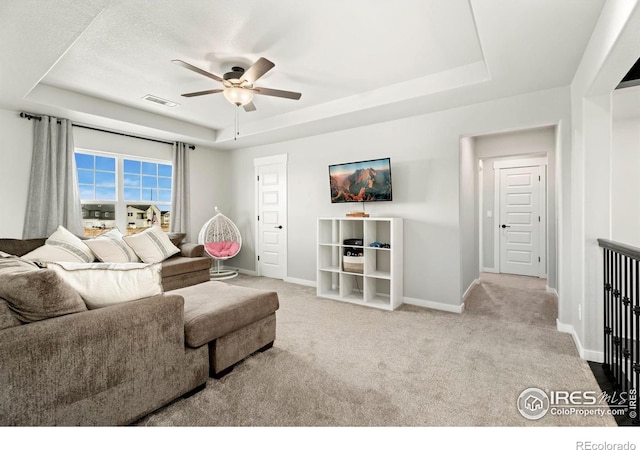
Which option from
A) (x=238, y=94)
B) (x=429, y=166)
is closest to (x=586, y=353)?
(x=429, y=166)

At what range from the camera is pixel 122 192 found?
472 cm

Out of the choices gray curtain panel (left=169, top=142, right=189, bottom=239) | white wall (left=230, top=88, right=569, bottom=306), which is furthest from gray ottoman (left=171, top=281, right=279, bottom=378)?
gray curtain panel (left=169, top=142, right=189, bottom=239)

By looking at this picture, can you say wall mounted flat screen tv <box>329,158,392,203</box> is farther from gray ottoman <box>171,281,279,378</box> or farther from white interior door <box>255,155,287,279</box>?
gray ottoman <box>171,281,279,378</box>

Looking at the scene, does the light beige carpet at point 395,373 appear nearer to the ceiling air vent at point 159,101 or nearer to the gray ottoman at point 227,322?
the gray ottoman at point 227,322

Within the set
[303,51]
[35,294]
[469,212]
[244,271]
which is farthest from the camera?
[244,271]

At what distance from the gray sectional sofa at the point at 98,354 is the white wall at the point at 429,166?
8.36ft

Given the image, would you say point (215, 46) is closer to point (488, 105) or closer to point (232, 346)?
point (232, 346)

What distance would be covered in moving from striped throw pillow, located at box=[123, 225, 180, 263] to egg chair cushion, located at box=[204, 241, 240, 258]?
→ 0.69 meters

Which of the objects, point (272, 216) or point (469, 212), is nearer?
point (469, 212)

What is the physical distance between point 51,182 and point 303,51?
3564 mm

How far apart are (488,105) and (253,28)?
253 cm

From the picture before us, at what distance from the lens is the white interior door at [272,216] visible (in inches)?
205

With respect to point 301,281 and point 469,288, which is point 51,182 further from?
point 469,288

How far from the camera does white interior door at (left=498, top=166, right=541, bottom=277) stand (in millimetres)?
5355
